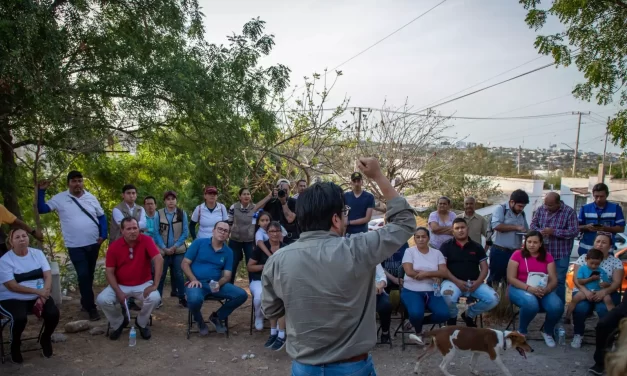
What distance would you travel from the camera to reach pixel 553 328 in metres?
5.95

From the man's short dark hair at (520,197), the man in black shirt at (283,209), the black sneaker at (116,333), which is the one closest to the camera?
the black sneaker at (116,333)

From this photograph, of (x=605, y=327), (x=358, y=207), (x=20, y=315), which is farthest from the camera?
(x=358, y=207)

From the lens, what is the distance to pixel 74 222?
6.24 m

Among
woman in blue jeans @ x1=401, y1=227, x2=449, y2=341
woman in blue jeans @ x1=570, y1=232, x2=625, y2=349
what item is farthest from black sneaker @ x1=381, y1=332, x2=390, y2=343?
woman in blue jeans @ x1=570, y1=232, x2=625, y2=349

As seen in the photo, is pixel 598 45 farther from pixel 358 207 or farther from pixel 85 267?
pixel 85 267

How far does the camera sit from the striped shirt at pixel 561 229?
6.57 meters

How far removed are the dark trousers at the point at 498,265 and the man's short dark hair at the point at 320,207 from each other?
5.39 metres

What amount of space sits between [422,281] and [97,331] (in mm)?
3901

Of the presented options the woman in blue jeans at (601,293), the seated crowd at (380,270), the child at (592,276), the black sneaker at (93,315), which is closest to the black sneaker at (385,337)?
the seated crowd at (380,270)

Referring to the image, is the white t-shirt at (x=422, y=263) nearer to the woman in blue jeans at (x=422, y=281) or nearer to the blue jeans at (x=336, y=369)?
the woman in blue jeans at (x=422, y=281)

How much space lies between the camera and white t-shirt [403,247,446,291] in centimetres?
597

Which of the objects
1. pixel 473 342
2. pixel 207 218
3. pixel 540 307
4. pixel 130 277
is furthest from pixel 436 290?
pixel 130 277

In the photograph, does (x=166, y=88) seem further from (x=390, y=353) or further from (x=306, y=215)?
(x=306, y=215)

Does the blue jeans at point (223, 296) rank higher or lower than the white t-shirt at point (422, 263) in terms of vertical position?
lower
